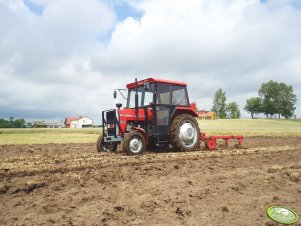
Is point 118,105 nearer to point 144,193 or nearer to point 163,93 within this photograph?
point 163,93

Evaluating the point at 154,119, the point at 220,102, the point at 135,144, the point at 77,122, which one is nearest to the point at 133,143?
the point at 135,144

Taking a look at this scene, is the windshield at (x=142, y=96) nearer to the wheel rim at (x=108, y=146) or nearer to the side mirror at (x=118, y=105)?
the side mirror at (x=118, y=105)

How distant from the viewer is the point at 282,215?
179 inches

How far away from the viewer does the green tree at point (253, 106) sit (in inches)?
4299

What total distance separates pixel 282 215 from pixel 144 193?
2.13m

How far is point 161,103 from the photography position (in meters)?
11.3

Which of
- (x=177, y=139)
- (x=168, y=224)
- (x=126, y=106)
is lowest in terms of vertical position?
(x=168, y=224)

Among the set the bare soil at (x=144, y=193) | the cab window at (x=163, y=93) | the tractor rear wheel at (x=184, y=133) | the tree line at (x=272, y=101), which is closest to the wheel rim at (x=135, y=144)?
the tractor rear wheel at (x=184, y=133)

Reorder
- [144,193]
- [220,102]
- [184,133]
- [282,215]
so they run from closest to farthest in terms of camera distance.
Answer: [282,215], [144,193], [184,133], [220,102]

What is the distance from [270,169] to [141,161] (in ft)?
10.5

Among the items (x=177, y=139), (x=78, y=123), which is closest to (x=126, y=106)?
(x=177, y=139)

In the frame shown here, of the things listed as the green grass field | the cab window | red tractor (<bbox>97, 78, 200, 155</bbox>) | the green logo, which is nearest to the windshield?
red tractor (<bbox>97, 78, 200, 155</bbox>)

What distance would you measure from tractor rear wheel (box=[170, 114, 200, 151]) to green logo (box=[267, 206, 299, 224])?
6603mm

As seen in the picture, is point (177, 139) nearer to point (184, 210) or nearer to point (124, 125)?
point (124, 125)
